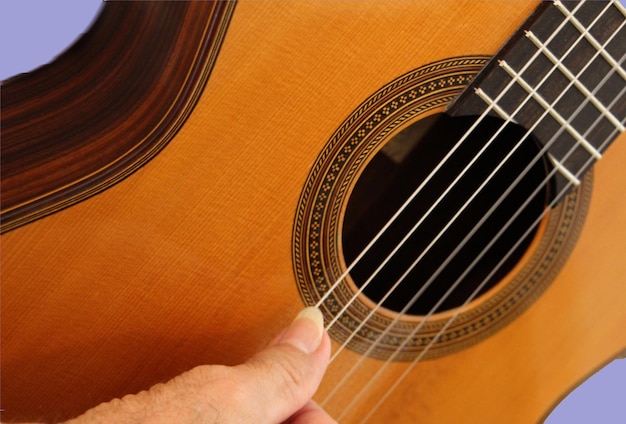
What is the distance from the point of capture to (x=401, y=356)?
875 mm

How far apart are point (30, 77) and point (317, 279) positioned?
1.32ft

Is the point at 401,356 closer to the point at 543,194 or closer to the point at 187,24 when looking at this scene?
the point at 543,194

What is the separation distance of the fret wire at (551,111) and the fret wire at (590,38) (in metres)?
0.10

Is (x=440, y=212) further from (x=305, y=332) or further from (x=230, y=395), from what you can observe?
(x=230, y=395)

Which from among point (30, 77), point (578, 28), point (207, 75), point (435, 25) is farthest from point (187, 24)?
point (578, 28)

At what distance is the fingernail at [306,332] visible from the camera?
692 millimetres

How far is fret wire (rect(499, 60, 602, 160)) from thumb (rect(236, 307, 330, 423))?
403 millimetres

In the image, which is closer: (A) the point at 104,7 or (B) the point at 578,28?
(A) the point at 104,7

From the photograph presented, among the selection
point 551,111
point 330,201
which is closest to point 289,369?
point 330,201

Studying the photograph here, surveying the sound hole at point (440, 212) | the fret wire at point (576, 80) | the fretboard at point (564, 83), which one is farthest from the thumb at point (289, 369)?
the fret wire at point (576, 80)

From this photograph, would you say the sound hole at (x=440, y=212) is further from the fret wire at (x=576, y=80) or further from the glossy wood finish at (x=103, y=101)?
the glossy wood finish at (x=103, y=101)

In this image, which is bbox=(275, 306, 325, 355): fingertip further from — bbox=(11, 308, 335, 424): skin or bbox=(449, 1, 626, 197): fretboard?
bbox=(449, 1, 626, 197): fretboard

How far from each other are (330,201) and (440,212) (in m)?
0.24

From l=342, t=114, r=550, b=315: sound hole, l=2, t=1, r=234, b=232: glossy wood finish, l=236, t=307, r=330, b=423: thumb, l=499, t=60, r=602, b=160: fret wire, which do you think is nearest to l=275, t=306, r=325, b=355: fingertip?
l=236, t=307, r=330, b=423: thumb
